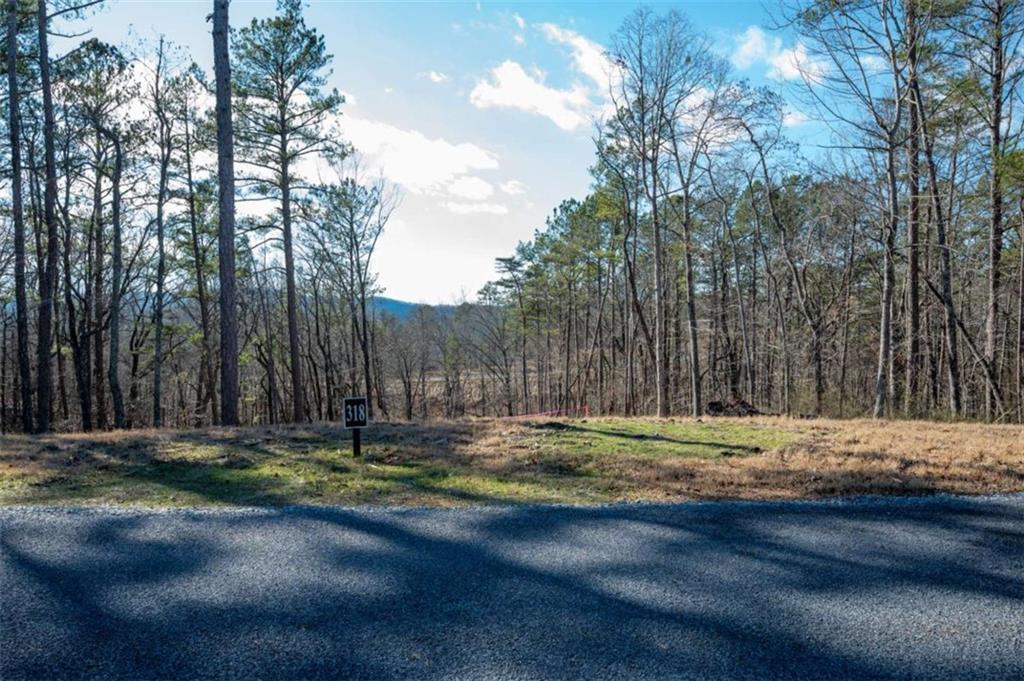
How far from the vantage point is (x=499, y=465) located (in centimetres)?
710

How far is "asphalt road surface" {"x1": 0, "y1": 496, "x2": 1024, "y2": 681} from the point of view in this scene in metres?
2.76

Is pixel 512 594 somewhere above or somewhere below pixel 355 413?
below

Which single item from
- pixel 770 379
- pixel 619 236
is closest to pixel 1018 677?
pixel 619 236

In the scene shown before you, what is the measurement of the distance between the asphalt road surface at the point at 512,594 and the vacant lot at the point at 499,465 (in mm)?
733

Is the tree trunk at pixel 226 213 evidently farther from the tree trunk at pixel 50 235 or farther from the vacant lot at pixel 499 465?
the tree trunk at pixel 50 235

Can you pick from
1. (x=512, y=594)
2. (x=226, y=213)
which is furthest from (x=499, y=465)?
(x=226, y=213)

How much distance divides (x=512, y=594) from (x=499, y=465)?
3.64 metres

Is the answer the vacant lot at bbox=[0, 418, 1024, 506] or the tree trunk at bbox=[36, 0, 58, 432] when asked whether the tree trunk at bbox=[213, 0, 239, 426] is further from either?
the tree trunk at bbox=[36, 0, 58, 432]

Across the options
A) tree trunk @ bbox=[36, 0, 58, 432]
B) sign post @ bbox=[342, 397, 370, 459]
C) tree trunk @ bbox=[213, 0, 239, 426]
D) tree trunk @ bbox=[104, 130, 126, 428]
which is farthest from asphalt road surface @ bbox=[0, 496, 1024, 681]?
tree trunk @ bbox=[104, 130, 126, 428]

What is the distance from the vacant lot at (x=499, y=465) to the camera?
5785 millimetres

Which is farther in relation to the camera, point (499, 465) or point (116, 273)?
point (116, 273)

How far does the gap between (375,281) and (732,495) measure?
2527 centimetres

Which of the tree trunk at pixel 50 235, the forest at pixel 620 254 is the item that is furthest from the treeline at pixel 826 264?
the tree trunk at pixel 50 235

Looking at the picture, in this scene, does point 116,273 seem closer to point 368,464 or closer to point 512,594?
point 368,464
